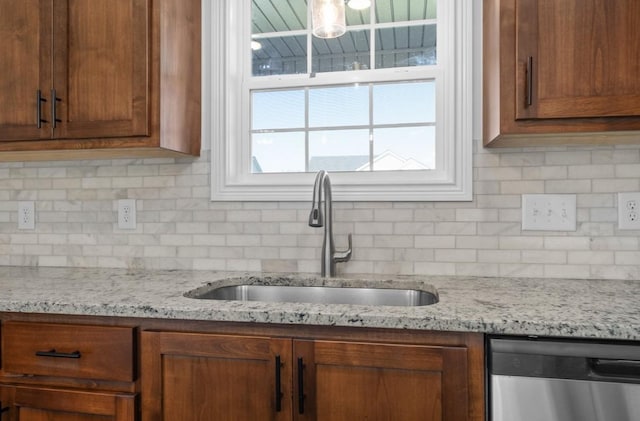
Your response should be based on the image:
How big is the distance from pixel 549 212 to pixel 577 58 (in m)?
0.57

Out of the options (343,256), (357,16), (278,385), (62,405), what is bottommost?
(62,405)

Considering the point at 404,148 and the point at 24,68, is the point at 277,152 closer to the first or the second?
the point at 404,148

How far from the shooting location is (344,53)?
191cm

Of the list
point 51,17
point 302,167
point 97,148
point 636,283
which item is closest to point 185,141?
point 97,148

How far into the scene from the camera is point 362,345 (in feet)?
3.55

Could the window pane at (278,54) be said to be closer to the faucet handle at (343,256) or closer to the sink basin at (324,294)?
the faucet handle at (343,256)

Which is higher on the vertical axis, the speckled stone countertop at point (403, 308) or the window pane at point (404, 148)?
the window pane at point (404, 148)

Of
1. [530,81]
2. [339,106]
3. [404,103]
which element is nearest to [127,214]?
[339,106]

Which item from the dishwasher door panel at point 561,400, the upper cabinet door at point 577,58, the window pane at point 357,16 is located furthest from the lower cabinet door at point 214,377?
the window pane at point 357,16

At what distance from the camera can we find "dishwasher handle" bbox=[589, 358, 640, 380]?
97 centimetres

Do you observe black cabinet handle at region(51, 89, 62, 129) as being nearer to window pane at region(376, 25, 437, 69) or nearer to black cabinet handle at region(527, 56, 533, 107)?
window pane at region(376, 25, 437, 69)

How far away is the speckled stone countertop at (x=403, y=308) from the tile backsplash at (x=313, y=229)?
0.35ft

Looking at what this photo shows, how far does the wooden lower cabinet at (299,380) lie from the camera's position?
1.06m

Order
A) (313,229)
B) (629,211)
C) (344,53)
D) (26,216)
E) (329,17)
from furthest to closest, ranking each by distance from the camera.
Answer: (26,216) → (344,53) → (313,229) → (329,17) → (629,211)
